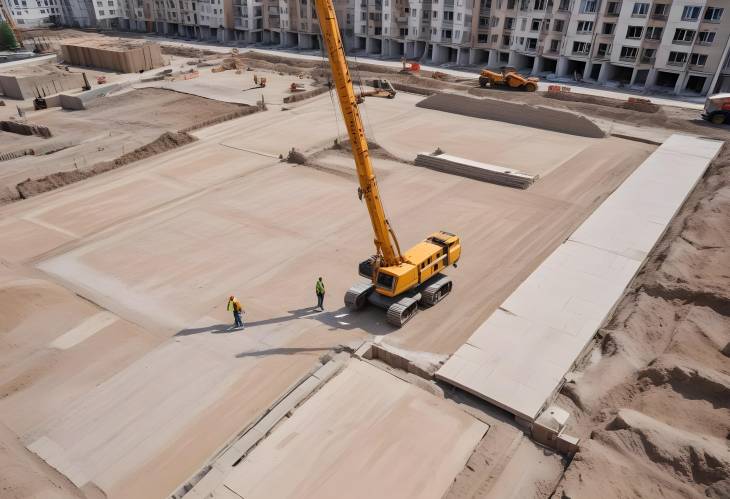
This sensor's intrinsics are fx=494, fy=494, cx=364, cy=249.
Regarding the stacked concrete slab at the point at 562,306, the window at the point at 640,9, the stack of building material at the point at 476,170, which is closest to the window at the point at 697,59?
the window at the point at 640,9

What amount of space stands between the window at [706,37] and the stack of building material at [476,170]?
3238 centimetres

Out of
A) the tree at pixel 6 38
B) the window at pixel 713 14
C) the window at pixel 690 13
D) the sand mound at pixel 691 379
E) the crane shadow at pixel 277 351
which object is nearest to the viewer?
the sand mound at pixel 691 379

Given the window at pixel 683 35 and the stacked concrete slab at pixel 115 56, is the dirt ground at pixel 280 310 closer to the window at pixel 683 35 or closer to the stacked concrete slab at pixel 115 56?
the window at pixel 683 35

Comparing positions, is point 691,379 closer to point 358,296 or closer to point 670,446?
point 670,446

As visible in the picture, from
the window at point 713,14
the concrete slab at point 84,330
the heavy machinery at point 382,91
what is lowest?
the concrete slab at point 84,330

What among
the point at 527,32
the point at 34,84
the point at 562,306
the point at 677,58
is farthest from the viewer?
the point at 527,32

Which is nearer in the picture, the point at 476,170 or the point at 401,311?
the point at 401,311

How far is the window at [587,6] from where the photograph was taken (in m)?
53.7

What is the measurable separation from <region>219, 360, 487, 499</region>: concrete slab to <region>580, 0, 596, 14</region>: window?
54.5 m

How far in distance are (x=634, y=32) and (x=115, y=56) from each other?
61.7m

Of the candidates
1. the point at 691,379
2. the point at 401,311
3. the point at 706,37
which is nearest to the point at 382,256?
the point at 401,311

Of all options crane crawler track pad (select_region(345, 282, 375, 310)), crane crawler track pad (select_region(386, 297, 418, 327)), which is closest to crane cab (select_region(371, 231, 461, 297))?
crane crawler track pad (select_region(386, 297, 418, 327))

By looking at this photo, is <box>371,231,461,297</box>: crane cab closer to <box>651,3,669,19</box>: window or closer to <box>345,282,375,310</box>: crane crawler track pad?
<box>345,282,375,310</box>: crane crawler track pad

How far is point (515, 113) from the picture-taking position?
41.2m
